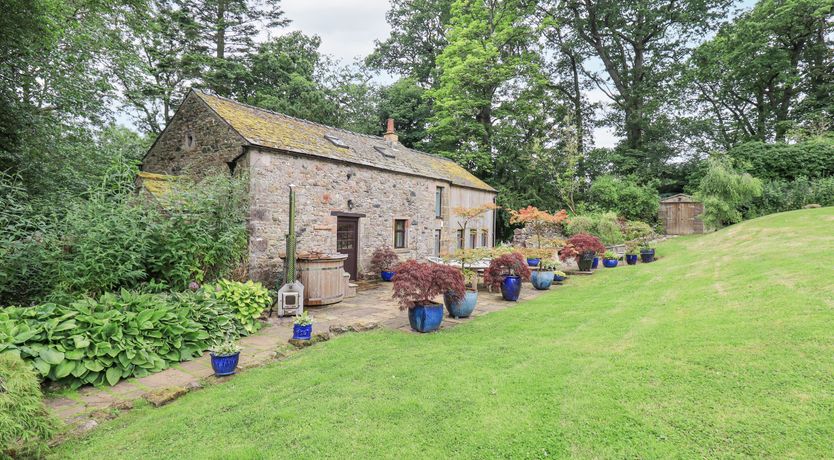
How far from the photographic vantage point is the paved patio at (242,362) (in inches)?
152

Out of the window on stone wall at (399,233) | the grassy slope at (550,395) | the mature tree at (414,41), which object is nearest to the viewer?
the grassy slope at (550,395)

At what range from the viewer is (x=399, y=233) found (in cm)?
1347

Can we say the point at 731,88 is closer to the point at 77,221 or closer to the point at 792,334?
the point at 792,334

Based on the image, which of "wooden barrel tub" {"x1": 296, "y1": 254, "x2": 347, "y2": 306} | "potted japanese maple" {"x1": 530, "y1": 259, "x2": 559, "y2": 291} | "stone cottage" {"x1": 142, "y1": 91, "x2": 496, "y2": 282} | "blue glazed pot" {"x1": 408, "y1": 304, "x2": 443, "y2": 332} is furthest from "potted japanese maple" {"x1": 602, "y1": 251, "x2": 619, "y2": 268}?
"wooden barrel tub" {"x1": 296, "y1": 254, "x2": 347, "y2": 306}

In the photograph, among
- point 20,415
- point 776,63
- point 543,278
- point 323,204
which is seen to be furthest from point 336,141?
point 776,63

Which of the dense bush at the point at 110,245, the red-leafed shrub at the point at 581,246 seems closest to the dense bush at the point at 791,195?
the red-leafed shrub at the point at 581,246

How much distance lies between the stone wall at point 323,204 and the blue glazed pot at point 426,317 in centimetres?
445

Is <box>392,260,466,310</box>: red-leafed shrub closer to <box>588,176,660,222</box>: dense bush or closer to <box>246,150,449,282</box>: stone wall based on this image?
<box>246,150,449,282</box>: stone wall

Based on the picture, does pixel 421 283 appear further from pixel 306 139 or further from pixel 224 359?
pixel 306 139

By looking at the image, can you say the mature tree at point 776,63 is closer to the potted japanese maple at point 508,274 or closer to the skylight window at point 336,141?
the potted japanese maple at point 508,274

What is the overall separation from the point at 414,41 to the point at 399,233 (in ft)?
75.8

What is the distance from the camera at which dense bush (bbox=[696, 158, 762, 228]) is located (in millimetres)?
16672

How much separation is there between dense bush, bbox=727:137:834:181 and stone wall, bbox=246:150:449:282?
18782 mm

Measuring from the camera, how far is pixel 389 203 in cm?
1267
